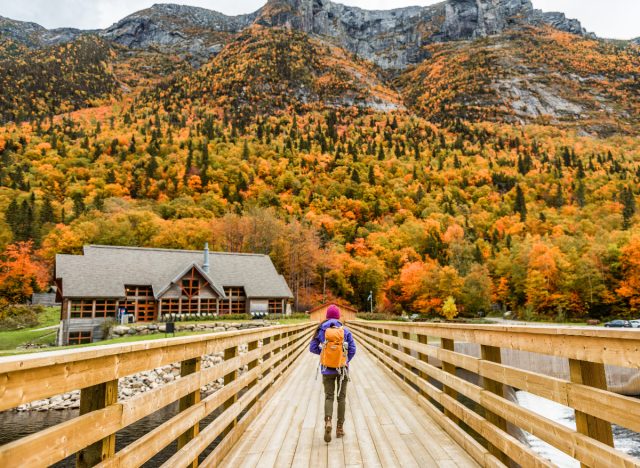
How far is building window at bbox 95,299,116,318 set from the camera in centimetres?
3675

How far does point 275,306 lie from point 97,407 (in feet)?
154

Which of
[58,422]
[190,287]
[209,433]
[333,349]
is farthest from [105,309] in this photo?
[209,433]

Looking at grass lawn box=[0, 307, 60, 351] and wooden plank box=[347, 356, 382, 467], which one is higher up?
wooden plank box=[347, 356, 382, 467]

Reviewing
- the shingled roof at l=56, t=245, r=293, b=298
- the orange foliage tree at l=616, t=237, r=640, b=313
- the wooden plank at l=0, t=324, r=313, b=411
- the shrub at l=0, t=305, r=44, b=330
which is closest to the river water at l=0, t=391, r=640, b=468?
the wooden plank at l=0, t=324, r=313, b=411

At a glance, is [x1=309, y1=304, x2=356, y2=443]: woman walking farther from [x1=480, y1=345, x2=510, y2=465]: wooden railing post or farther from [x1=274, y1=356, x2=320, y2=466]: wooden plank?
[x1=480, y1=345, x2=510, y2=465]: wooden railing post

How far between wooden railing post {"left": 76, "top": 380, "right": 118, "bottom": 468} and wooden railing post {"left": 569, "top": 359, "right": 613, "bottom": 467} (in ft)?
8.96

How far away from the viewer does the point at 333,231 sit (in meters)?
79.9

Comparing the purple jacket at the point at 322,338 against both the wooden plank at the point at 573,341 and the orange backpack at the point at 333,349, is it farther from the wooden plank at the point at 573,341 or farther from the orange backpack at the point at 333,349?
the wooden plank at the point at 573,341

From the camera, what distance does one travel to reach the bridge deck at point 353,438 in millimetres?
4586

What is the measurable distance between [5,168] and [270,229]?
6531 cm

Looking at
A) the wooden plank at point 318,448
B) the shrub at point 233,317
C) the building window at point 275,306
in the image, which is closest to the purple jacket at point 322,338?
the wooden plank at point 318,448

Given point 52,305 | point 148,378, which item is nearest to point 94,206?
point 52,305

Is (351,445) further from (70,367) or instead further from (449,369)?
(70,367)

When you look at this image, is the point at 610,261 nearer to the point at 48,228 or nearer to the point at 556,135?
the point at 48,228
